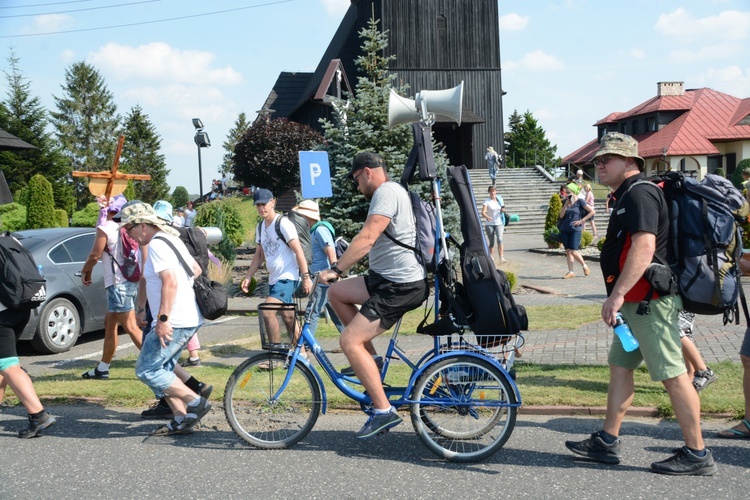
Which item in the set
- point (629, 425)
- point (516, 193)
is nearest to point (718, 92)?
point (516, 193)

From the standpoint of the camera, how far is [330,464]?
17.1ft

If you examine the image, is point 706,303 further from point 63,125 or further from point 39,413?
point 63,125

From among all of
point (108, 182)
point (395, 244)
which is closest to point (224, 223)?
point (108, 182)

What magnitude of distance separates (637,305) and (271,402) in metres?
2.54

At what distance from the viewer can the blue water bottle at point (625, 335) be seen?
187 inches

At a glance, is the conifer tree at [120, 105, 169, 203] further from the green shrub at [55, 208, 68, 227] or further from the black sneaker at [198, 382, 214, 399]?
the black sneaker at [198, 382, 214, 399]

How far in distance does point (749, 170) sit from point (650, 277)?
907cm

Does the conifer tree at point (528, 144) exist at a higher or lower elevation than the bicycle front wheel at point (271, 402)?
higher

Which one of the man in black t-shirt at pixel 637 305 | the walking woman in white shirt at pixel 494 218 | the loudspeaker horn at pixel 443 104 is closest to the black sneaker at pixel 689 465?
the man in black t-shirt at pixel 637 305

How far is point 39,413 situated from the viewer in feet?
20.0

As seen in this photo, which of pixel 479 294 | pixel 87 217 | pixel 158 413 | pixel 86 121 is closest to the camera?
pixel 479 294

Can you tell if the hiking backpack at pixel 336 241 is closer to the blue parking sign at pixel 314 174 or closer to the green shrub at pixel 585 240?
the blue parking sign at pixel 314 174

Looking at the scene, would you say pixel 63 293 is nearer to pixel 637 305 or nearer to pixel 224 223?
pixel 637 305

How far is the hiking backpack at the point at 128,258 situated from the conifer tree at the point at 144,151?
69.2 metres
